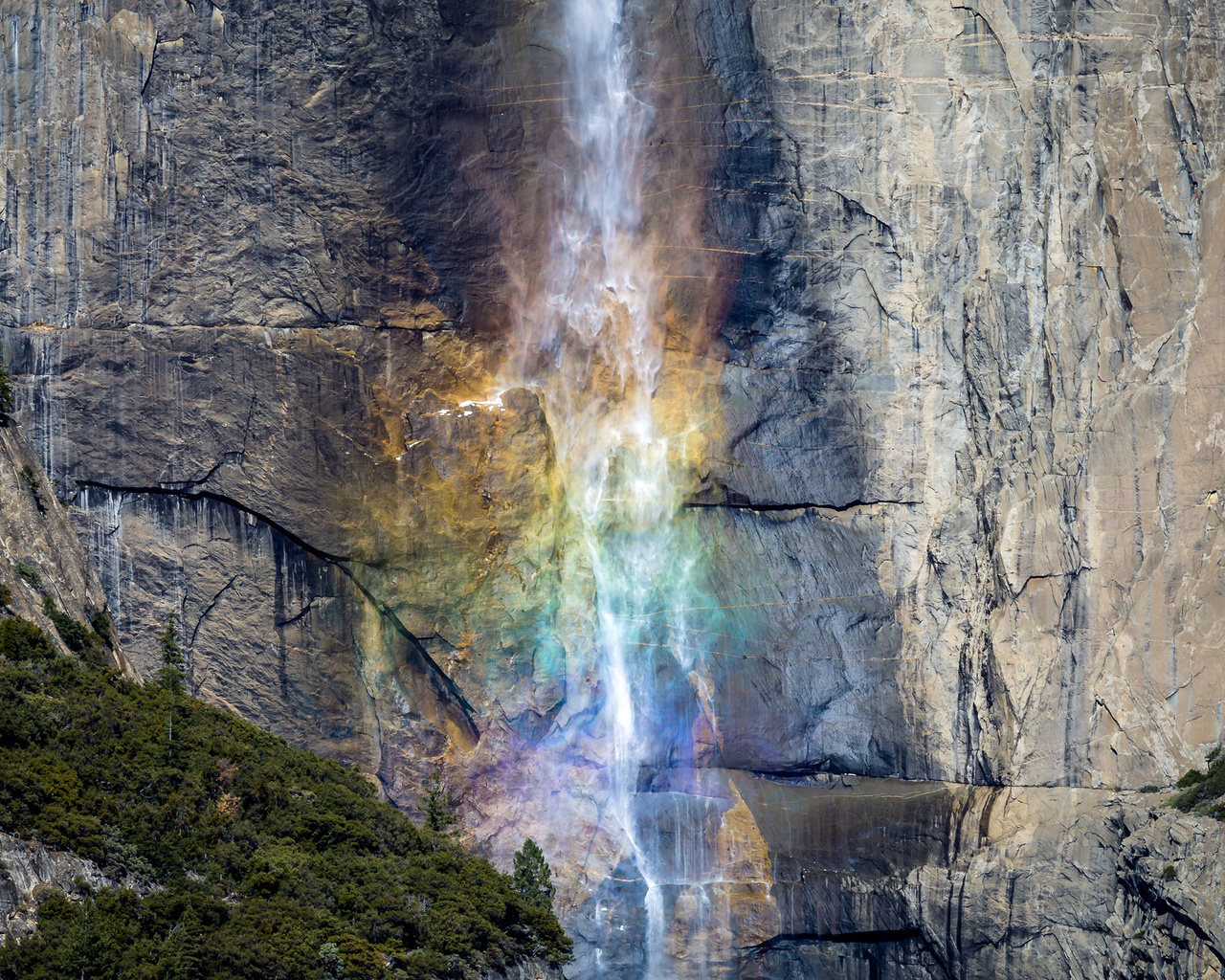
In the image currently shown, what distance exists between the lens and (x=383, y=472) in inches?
1906

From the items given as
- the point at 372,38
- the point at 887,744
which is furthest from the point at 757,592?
the point at 372,38

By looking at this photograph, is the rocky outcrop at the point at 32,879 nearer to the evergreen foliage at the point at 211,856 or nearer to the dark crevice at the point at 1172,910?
the evergreen foliage at the point at 211,856

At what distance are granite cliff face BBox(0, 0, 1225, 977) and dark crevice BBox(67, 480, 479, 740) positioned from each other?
0.11 metres

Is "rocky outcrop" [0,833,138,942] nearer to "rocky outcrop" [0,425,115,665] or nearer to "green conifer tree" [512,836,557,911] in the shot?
"rocky outcrop" [0,425,115,665]

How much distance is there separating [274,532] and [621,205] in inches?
511

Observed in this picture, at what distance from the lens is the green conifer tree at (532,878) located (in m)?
44.6

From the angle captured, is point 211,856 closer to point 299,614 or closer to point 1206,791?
point 299,614

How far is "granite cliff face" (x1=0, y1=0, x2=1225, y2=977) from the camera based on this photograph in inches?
1880

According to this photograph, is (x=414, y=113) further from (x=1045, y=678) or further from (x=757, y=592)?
(x=1045, y=678)

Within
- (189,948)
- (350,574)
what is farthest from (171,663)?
(189,948)

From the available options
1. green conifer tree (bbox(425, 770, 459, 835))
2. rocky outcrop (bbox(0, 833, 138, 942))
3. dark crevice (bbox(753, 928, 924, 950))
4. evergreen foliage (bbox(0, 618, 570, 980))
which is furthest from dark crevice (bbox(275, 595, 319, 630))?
rocky outcrop (bbox(0, 833, 138, 942))

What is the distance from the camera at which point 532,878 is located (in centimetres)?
4525

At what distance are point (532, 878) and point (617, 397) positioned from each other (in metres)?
13.4

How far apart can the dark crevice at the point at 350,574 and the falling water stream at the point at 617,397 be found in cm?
397
